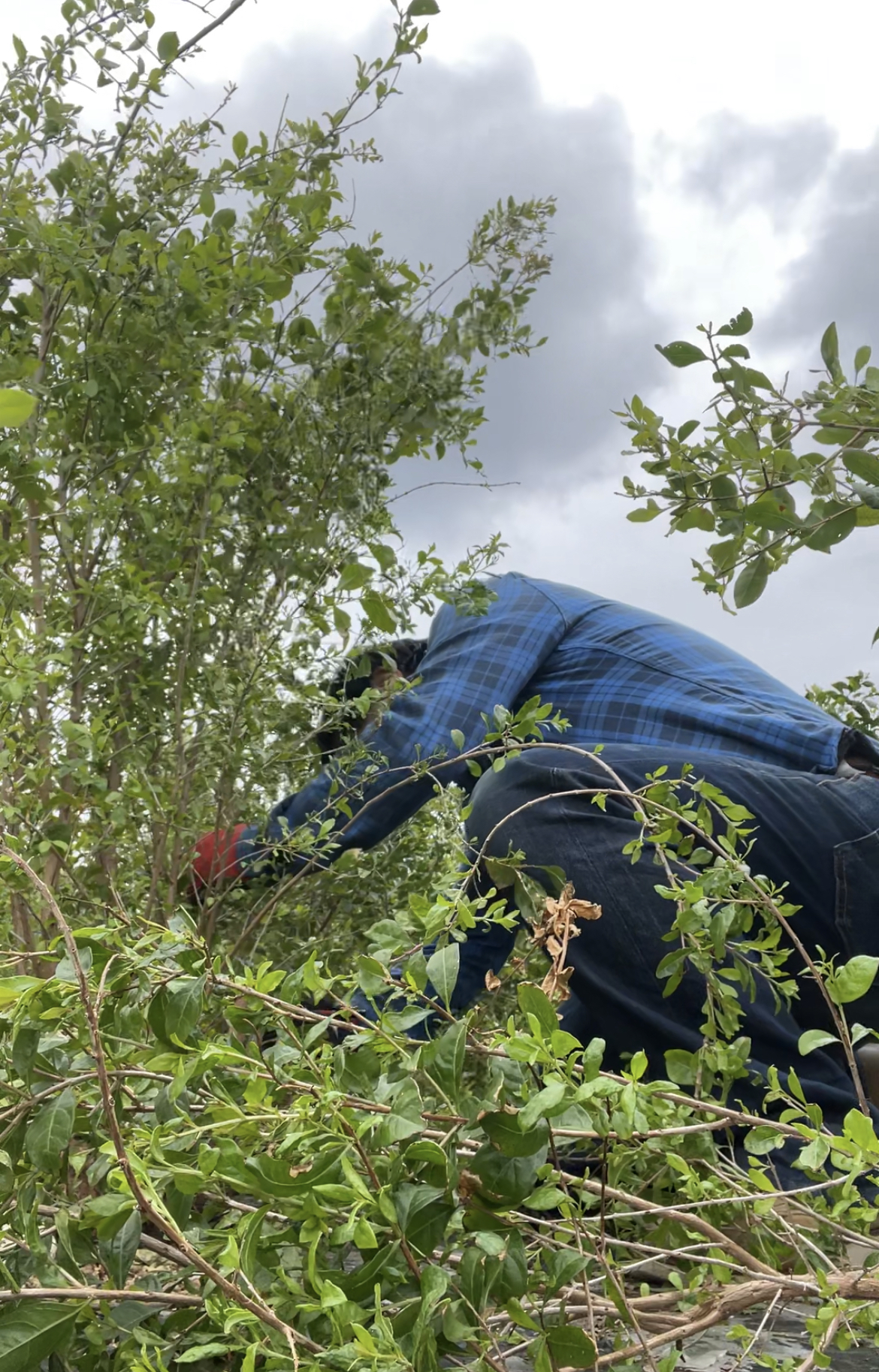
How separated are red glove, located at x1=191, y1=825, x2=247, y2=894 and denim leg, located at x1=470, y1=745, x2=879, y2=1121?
1.97ft

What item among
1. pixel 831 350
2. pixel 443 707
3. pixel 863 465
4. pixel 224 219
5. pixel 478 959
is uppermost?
pixel 224 219

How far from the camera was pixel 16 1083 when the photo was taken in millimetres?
1175

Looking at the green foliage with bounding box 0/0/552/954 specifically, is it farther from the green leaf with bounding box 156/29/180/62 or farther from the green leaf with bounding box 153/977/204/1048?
the green leaf with bounding box 153/977/204/1048

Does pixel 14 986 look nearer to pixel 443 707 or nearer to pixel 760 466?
pixel 760 466

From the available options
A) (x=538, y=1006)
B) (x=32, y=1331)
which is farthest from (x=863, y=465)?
(x=32, y=1331)

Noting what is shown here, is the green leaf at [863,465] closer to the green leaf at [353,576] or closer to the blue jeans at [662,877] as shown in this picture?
the blue jeans at [662,877]

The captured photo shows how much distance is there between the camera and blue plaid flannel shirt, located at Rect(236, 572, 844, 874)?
8.98 feet

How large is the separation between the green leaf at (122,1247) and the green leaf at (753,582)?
0.94 metres

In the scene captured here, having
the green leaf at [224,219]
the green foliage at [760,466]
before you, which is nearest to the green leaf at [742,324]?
the green foliage at [760,466]

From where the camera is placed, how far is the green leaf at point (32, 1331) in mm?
974

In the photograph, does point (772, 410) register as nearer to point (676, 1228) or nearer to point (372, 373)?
point (676, 1228)

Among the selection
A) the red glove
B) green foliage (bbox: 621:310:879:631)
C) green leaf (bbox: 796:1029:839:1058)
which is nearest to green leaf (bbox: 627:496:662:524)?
green foliage (bbox: 621:310:879:631)

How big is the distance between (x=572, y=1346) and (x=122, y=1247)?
1.44ft

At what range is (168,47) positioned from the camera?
242cm
